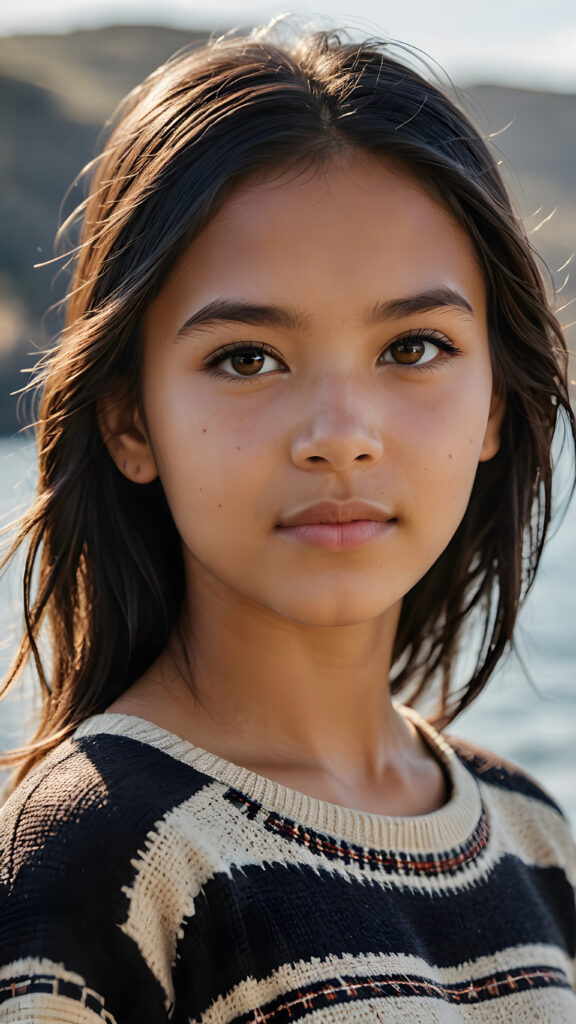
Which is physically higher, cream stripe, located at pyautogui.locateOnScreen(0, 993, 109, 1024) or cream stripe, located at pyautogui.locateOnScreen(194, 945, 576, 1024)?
cream stripe, located at pyautogui.locateOnScreen(0, 993, 109, 1024)

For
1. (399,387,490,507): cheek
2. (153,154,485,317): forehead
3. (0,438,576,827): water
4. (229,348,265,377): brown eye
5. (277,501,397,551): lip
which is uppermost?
(153,154,485,317): forehead

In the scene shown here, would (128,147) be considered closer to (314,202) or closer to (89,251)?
(89,251)

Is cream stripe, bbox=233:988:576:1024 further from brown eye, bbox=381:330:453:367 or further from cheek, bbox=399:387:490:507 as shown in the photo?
brown eye, bbox=381:330:453:367

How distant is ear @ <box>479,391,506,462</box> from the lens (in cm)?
150

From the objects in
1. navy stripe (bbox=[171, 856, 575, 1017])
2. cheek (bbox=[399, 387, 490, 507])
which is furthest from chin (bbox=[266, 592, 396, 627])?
navy stripe (bbox=[171, 856, 575, 1017])

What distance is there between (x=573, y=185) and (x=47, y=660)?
348cm

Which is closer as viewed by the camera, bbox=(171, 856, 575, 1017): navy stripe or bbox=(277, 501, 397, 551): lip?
bbox=(171, 856, 575, 1017): navy stripe

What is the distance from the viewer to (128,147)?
134cm

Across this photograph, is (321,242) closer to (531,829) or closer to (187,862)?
(187,862)

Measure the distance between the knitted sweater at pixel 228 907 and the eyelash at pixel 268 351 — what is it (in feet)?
1.22

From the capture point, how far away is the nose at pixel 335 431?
44.4 inches

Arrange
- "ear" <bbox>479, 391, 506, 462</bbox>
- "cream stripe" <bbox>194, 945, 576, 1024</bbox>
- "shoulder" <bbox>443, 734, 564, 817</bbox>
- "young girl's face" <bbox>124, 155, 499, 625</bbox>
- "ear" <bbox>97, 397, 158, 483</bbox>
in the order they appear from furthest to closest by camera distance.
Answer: "shoulder" <bbox>443, 734, 564, 817</bbox>
"ear" <bbox>479, 391, 506, 462</bbox>
"ear" <bbox>97, 397, 158, 483</bbox>
"young girl's face" <bbox>124, 155, 499, 625</bbox>
"cream stripe" <bbox>194, 945, 576, 1024</bbox>

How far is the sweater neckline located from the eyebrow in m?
0.42

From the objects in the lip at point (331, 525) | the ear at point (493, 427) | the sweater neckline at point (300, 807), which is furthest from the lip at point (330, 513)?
the ear at point (493, 427)
